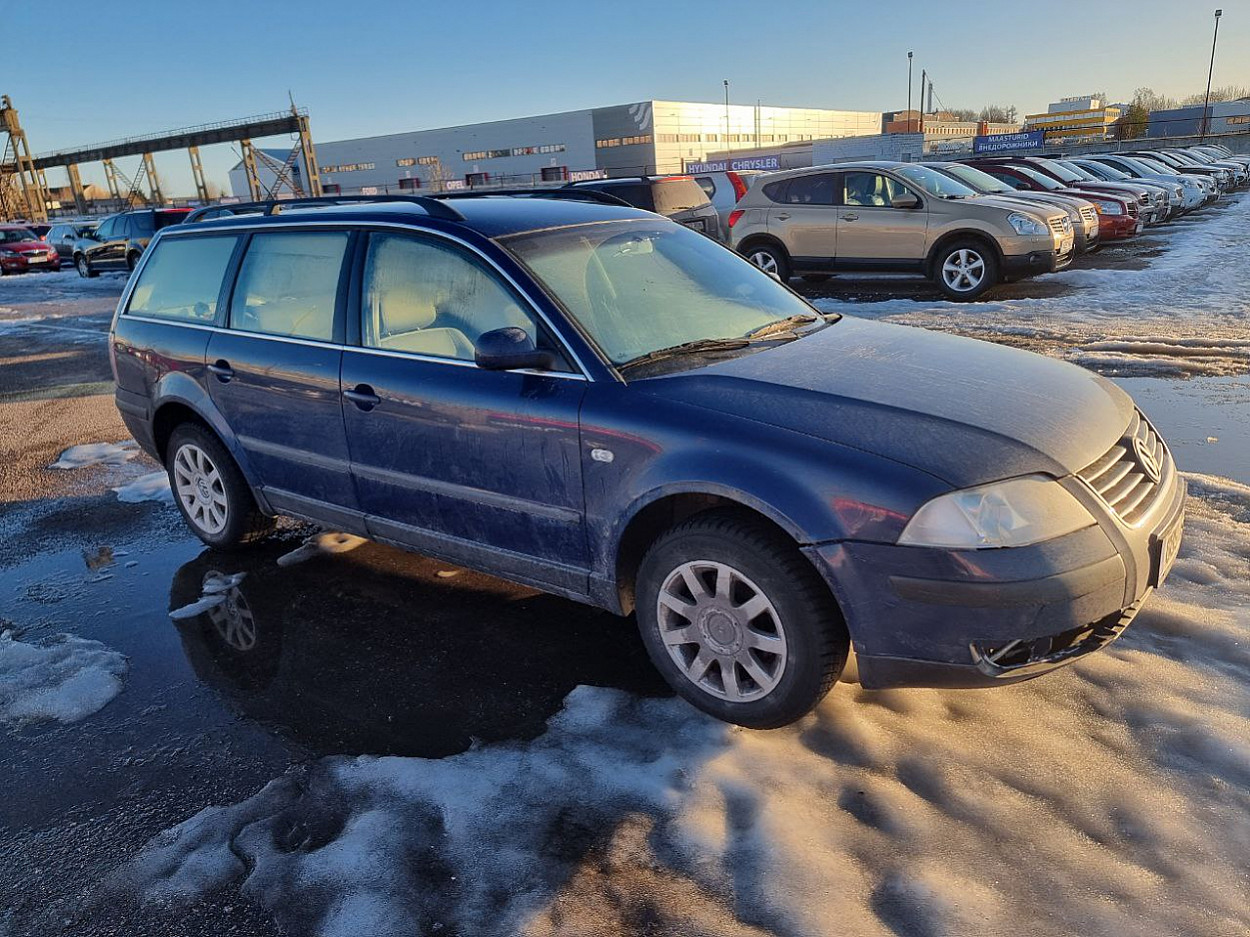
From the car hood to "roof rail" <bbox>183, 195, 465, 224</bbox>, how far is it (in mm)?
1325

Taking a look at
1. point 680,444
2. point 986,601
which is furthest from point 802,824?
point 680,444

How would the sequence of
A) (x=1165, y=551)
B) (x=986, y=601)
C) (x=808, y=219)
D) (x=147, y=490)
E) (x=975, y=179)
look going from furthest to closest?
(x=975, y=179) < (x=808, y=219) < (x=147, y=490) < (x=1165, y=551) < (x=986, y=601)

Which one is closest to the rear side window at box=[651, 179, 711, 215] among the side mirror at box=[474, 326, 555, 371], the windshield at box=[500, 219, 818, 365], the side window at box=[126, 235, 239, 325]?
the side window at box=[126, 235, 239, 325]

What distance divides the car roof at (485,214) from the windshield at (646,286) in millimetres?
89

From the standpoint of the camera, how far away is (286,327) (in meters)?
4.07

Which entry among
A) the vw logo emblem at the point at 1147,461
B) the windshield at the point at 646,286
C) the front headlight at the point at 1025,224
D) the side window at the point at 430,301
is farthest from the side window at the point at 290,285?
the front headlight at the point at 1025,224

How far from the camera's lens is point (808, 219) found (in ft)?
40.3

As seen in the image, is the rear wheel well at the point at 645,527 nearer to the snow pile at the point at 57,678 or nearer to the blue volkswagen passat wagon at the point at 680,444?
the blue volkswagen passat wagon at the point at 680,444

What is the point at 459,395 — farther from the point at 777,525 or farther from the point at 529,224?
the point at 777,525

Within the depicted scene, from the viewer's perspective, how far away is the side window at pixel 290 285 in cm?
391

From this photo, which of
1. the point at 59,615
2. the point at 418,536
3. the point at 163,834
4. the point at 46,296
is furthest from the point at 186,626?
the point at 46,296

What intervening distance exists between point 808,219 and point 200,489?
9.67 m

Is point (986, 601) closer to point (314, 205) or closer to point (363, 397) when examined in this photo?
point (363, 397)

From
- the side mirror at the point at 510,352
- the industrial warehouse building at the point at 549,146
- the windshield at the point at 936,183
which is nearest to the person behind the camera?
the side mirror at the point at 510,352
